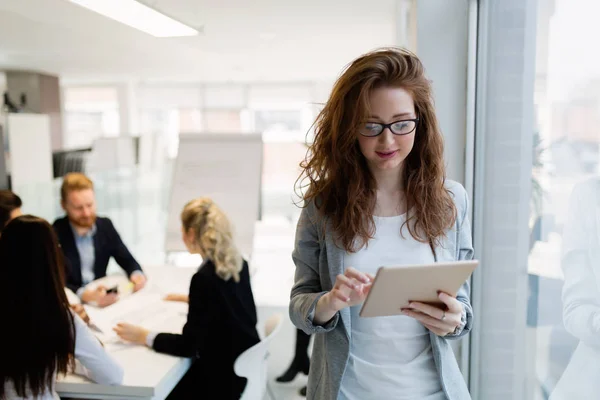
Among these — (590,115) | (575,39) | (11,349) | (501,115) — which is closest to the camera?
(590,115)

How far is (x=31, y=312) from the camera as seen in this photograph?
1.62 meters

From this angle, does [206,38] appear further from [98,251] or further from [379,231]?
[379,231]

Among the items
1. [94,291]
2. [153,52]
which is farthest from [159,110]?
[94,291]

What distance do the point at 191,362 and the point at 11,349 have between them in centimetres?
73

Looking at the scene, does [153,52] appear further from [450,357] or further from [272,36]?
[450,357]

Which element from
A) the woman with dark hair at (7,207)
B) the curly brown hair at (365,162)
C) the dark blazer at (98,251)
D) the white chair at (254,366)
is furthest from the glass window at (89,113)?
the curly brown hair at (365,162)

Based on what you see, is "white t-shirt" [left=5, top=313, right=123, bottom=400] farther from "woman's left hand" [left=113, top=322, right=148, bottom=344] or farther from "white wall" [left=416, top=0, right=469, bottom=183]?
"white wall" [left=416, top=0, right=469, bottom=183]

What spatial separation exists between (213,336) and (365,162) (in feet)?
4.09

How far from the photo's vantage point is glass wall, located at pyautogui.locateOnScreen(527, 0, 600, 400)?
4.37ft

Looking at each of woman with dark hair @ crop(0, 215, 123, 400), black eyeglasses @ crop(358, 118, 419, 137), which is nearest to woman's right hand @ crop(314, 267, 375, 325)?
black eyeglasses @ crop(358, 118, 419, 137)

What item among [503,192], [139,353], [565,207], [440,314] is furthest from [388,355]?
[139,353]

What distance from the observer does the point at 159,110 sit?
40.9 ft

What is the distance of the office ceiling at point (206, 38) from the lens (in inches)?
178

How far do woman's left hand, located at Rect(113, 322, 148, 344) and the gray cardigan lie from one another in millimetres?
1098
